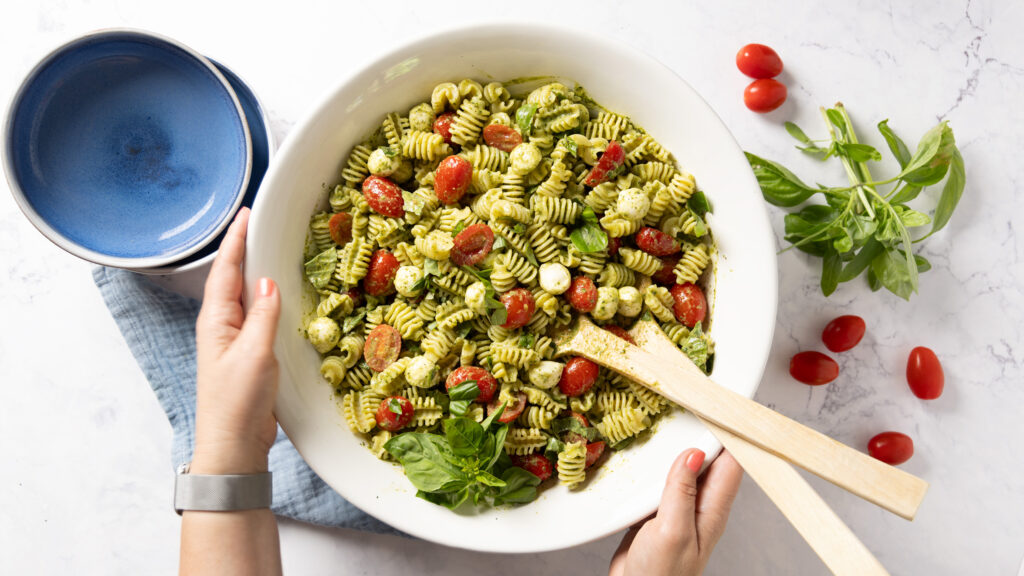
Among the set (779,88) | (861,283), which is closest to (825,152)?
(779,88)

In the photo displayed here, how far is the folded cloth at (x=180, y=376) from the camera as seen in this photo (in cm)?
288

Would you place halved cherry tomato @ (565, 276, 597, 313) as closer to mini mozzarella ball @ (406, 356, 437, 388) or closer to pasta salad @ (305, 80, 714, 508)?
pasta salad @ (305, 80, 714, 508)

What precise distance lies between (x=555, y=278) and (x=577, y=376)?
0.36 meters

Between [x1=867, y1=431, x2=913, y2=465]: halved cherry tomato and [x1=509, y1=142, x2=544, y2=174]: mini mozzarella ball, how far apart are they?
199cm

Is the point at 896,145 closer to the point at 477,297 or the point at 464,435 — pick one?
the point at 477,297

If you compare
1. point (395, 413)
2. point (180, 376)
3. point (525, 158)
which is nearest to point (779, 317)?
point (525, 158)

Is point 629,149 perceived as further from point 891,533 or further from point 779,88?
point 891,533

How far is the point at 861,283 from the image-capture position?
309 cm

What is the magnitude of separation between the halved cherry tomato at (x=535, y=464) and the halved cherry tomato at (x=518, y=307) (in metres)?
0.48

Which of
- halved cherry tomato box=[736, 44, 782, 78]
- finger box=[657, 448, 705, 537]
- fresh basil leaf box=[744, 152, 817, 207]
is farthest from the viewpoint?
halved cherry tomato box=[736, 44, 782, 78]

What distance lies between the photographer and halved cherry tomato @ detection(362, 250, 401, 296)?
2.46 meters

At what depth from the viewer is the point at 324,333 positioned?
2408 mm

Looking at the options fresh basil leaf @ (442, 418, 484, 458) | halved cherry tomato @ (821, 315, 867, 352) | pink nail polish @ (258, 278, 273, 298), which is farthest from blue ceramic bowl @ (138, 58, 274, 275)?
halved cherry tomato @ (821, 315, 867, 352)

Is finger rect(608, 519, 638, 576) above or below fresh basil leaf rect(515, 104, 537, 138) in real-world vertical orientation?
below
